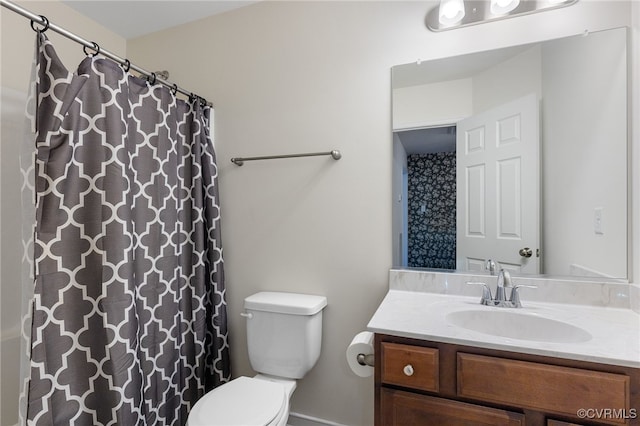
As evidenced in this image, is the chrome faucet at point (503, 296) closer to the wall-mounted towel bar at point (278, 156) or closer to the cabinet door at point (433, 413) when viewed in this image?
the cabinet door at point (433, 413)

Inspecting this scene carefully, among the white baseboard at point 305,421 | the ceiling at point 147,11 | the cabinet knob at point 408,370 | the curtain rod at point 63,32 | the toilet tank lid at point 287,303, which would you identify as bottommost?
the white baseboard at point 305,421

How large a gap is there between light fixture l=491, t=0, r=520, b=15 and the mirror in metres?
0.17

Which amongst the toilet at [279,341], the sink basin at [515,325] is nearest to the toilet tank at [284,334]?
the toilet at [279,341]

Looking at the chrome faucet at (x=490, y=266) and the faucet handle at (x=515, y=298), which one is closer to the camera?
the faucet handle at (x=515, y=298)

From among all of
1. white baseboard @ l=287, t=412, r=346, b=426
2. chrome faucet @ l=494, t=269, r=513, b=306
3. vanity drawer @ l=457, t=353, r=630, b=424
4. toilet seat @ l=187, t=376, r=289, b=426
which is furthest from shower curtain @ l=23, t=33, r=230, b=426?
chrome faucet @ l=494, t=269, r=513, b=306

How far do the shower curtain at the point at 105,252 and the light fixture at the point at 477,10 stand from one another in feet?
4.62

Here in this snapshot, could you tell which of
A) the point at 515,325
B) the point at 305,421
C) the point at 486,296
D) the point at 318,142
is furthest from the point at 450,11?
the point at 305,421

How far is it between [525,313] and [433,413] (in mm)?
557

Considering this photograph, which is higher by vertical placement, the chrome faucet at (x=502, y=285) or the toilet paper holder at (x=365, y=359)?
A: the chrome faucet at (x=502, y=285)

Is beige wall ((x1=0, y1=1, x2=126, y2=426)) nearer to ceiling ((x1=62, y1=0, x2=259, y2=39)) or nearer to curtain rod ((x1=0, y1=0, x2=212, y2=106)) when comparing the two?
ceiling ((x1=62, y1=0, x2=259, y2=39))

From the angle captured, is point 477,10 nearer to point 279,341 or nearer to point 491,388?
point 491,388

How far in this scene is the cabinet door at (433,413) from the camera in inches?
37.8

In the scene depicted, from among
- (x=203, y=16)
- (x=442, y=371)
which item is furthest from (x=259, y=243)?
(x=203, y=16)

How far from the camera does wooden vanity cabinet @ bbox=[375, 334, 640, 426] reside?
34.3 inches
